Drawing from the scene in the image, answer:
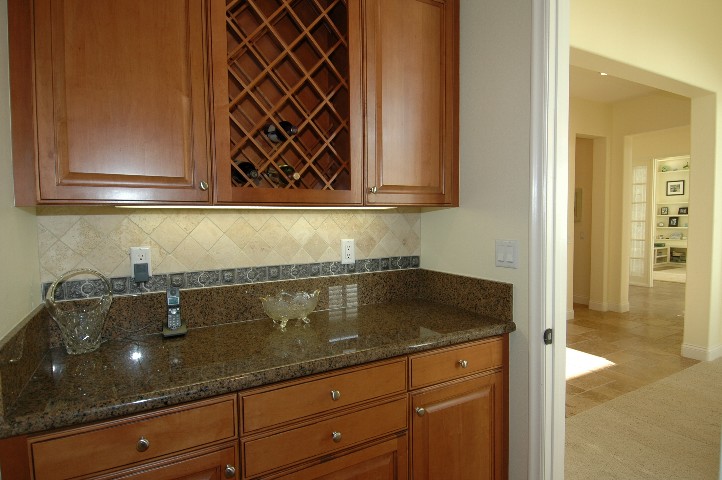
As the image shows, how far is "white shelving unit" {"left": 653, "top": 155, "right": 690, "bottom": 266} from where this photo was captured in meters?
9.38

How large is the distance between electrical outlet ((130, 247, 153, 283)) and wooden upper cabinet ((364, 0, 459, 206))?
2.95 ft

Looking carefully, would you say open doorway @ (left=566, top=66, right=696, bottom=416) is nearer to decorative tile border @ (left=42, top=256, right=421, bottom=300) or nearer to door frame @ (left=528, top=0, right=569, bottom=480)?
door frame @ (left=528, top=0, right=569, bottom=480)

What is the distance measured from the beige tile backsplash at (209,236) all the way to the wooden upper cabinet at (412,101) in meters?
0.35

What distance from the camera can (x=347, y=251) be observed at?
198cm

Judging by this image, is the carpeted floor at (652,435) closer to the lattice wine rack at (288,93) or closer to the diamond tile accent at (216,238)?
the diamond tile accent at (216,238)

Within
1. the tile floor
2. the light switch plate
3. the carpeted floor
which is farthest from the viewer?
the tile floor

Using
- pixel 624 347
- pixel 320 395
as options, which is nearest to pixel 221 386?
pixel 320 395

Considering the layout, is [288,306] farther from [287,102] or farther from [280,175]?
[287,102]

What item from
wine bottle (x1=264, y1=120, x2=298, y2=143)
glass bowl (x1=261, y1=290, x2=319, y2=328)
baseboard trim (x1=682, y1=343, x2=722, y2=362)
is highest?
wine bottle (x1=264, y1=120, x2=298, y2=143)

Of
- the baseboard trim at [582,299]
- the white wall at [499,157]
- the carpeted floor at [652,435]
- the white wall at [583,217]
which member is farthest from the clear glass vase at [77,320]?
the baseboard trim at [582,299]

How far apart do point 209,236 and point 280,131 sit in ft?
1.75

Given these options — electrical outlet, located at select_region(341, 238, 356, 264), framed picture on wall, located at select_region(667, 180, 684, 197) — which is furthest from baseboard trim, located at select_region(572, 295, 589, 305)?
framed picture on wall, located at select_region(667, 180, 684, 197)

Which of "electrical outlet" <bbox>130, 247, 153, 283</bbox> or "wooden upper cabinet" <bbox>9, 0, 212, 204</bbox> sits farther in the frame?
"electrical outlet" <bbox>130, 247, 153, 283</bbox>

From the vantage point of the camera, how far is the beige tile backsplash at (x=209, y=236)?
1442 mm
